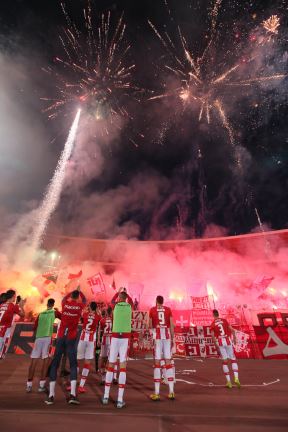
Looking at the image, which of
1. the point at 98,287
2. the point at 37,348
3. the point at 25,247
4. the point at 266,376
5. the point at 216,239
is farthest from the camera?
the point at 216,239

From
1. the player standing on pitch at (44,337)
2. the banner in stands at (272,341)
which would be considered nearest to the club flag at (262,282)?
the banner in stands at (272,341)

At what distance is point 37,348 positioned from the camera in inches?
227

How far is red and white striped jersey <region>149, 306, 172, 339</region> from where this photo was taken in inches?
216

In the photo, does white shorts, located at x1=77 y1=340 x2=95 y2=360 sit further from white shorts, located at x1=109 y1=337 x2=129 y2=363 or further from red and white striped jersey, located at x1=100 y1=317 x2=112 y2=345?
white shorts, located at x1=109 y1=337 x2=129 y2=363

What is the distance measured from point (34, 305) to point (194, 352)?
13.5 meters

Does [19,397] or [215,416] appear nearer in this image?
[215,416]

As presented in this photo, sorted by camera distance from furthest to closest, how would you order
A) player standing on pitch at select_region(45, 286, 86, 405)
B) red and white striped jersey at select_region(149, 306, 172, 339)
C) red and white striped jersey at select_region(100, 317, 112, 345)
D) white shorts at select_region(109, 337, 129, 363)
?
red and white striped jersey at select_region(100, 317, 112, 345), red and white striped jersey at select_region(149, 306, 172, 339), white shorts at select_region(109, 337, 129, 363), player standing on pitch at select_region(45, 286, 86, 405)

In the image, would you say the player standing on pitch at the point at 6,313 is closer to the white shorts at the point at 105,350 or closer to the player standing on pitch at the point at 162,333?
the white shorts at the point at 105,350

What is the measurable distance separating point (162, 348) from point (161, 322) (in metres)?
0.53

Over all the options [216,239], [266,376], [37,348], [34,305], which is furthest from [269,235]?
[37,348]

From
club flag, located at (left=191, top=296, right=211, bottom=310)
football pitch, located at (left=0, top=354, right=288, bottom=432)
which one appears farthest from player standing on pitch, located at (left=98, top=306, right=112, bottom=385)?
club flag, located at (left=191, top=296, right=211, bottom=310)

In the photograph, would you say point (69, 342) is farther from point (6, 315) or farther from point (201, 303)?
point (201, 303)

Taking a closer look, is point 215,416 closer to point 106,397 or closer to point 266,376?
point 106,397

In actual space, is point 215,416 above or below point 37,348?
below
